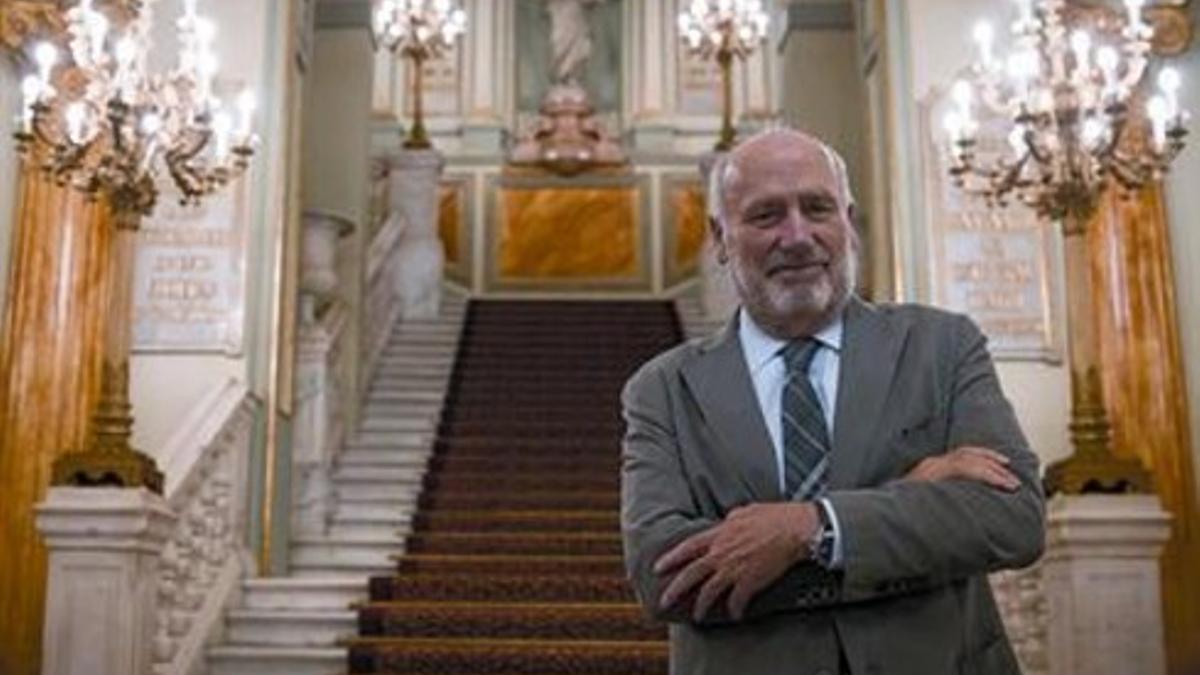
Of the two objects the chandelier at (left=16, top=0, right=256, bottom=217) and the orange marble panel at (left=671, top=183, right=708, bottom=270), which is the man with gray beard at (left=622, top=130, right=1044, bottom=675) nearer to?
the chandelier at (left=16, top=0, right=256, bottom=217)

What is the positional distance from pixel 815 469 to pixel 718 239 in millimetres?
337

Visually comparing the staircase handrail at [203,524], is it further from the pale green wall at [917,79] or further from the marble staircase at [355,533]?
the pale green wall at [917,79]

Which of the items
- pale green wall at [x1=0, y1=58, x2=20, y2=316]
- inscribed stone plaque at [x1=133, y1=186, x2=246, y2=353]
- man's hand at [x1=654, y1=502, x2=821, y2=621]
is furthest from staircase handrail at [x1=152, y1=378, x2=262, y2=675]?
man's hand at [x1=654, y1=502, x2=821, y2=621]

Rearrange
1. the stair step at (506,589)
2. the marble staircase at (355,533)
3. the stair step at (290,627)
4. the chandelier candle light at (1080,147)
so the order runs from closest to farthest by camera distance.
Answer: the chandelier candle light at (1080,147), the marble staircase at (355,533), the stair step at (290,627), the stair step at (506,589)

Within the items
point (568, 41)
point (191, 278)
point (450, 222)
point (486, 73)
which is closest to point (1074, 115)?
point (191, 278)

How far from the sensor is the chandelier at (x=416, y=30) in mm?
14000

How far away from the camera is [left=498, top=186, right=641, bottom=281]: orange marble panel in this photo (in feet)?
52.0

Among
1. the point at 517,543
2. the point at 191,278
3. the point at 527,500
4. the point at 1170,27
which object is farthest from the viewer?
the point at 527,500

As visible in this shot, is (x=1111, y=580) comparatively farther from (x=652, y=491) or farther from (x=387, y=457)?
(x=387, y=457)

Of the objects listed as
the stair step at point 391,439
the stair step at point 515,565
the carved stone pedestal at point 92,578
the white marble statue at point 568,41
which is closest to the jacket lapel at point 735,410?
the carved stone pedestal at point 92,578

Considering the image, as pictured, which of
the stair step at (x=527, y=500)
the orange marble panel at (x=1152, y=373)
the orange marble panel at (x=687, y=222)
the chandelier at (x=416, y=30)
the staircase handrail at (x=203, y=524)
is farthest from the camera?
the orange marble panel at (x=687, y=222)

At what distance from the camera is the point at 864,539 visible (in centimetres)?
163

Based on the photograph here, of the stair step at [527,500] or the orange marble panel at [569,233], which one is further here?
the orange marble panel at [569,233]

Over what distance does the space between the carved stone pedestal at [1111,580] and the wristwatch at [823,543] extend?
4342mm
